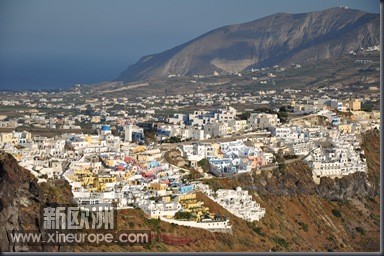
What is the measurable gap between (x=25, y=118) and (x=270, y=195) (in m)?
13.0

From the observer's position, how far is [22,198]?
53.7ft

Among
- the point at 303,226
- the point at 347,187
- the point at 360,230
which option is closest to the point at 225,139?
the point at 347,187

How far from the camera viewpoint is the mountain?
65562 millimetres

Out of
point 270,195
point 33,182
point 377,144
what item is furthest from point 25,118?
point 33,182

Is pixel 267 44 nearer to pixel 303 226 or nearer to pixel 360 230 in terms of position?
pixel 360 230

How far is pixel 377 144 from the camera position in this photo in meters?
26.7

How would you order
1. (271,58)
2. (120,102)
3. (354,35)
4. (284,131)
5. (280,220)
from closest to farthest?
(280,220) < (284,131) < (120,102) < (354,35) < (271,58)

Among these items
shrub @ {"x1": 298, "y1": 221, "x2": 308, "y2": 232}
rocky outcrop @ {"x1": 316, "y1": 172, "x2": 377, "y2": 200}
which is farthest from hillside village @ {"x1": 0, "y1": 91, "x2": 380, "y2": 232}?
shrub @ {"x1": 298, "y1": 221, "x2": 308, "y2": 232}

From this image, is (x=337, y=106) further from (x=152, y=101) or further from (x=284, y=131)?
(x=152, y=101)

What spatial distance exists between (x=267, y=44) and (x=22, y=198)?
5742cm

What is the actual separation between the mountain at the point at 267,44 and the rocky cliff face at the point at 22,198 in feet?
154

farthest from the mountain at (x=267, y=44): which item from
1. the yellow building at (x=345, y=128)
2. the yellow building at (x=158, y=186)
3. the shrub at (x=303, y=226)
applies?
the yellow building at (x=158, y=186)

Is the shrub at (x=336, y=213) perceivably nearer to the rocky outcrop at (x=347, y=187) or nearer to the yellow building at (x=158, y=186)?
the rocky outcrop at (x=347, y=187)

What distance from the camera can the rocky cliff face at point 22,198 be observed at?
607 inches
